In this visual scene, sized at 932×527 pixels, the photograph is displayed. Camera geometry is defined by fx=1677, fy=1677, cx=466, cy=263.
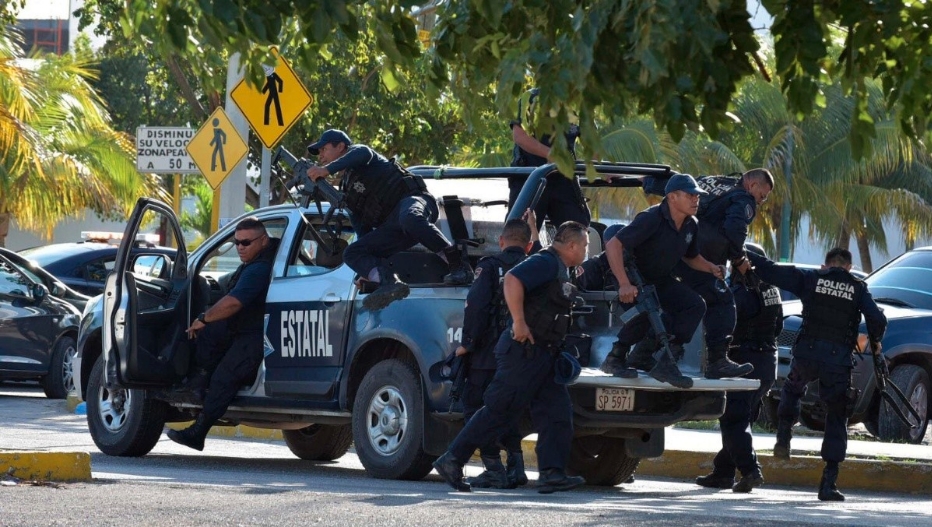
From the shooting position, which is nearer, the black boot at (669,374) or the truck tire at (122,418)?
the black boot at (669,374)

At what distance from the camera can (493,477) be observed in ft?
32.2

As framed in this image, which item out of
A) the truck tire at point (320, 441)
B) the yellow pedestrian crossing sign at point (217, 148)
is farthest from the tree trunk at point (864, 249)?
the truck tire at point (320, 441)

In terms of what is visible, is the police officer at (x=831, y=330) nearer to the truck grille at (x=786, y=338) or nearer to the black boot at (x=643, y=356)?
the black boot at (x=643, y=356)

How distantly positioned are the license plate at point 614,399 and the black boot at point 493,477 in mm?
682

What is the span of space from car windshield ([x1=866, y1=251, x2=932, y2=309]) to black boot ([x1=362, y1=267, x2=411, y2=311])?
6.71 meters

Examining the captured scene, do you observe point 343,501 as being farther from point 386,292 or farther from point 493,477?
point 386,292

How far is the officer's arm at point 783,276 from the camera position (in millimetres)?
10664

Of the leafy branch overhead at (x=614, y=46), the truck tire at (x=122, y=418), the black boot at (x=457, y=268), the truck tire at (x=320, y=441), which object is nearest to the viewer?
the leafy branch overhead at (x=614, y=46)

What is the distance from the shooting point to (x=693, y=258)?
10383 mm

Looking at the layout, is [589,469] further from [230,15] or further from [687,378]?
[230,15]

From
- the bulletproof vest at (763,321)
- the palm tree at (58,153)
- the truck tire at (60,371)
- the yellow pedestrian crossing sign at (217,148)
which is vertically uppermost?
the palm tree at (58,153)

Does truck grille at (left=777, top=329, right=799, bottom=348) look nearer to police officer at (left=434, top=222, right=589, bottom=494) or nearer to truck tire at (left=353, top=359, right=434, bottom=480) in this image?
truck tire at (left=353, top=359, right=434, bottom=480)

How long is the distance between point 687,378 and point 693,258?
3.24 ft

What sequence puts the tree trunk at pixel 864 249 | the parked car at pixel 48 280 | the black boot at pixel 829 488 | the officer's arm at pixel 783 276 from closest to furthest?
the black boot at pixel 829 488 < the officer's arm at pixel 783 276 < the parked car at pixel 48 280 < the tree trunk at pixel 864 249
